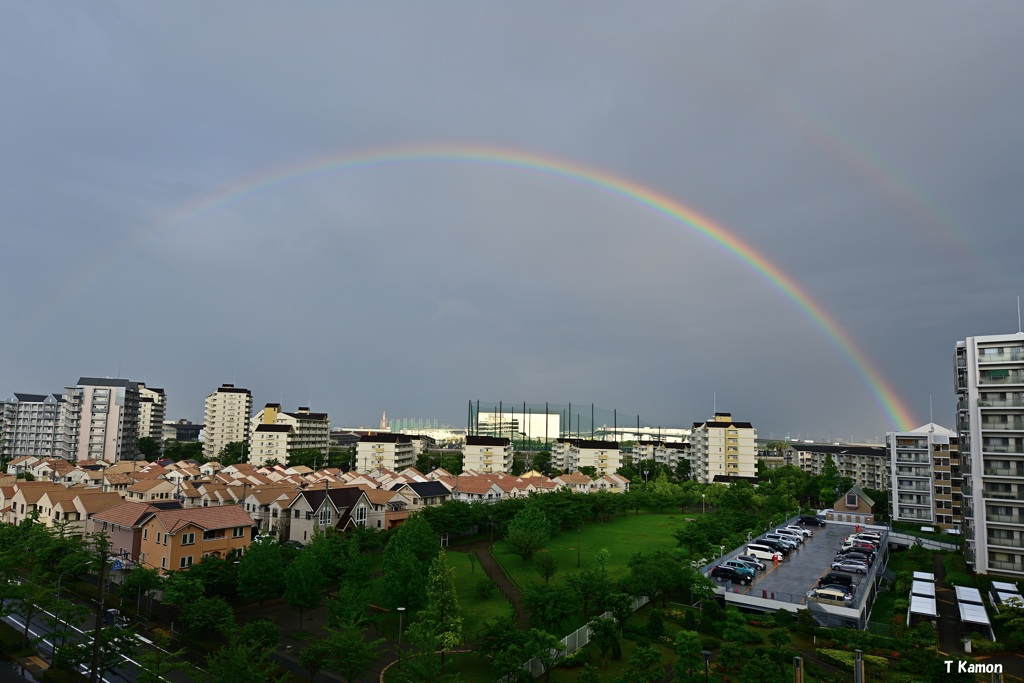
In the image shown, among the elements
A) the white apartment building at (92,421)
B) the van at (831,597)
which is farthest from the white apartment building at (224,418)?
the van at (831,597)

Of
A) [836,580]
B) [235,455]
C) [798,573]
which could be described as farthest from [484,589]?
[235,455]

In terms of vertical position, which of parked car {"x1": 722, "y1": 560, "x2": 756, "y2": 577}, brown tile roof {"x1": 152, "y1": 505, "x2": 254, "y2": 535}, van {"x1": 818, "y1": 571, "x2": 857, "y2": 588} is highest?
brown tile roof {"x1": 152, "y1": 505, "x2": 254, "y2": 535}

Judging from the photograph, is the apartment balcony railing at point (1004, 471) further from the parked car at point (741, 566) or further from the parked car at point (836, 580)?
the parked car at point (741, 566)

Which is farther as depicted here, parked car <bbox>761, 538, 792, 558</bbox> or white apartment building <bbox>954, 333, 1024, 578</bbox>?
parked car <bbox>761, 538, 792, 558</bbox>

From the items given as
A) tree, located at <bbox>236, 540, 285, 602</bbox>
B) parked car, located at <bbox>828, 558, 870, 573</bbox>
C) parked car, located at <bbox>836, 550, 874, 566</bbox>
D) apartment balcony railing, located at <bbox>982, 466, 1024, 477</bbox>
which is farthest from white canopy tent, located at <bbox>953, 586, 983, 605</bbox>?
tree, located at <bbox>236, 540, 285, 602</bbox>

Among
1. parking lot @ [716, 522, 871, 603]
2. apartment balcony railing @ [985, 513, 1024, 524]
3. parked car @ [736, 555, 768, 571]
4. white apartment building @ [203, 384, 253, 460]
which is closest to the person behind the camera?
parking lot @ [716, 522, 871, 603]

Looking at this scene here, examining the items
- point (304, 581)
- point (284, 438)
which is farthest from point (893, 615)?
point (284, 438)

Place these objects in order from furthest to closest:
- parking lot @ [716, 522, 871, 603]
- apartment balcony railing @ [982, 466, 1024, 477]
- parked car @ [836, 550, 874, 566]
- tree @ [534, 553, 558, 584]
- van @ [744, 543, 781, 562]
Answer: van @ [744, 543, 781, 562] → parked car @ [836, 550, 874, 566] → apartment balcony railing @ [982, 466, 1024, 477] → tree @ [534, 553, 558, 584] → parking lot @ [716, 522, 871, 603]

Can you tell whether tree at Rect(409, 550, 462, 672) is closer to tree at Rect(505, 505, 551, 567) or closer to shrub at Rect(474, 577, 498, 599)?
shrub at Rect(474, 577, 498, 599)

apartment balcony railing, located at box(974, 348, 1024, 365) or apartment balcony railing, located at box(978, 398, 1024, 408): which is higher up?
apartment balcony railing, located at box(974, 348, 1024, 365)
